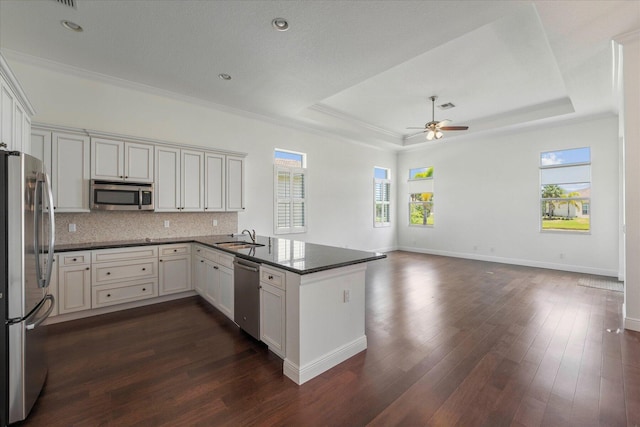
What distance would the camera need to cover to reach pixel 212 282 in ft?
11.9

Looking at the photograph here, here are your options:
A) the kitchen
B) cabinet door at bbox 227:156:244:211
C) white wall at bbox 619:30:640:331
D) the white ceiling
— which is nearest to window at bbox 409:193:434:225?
the kitchen

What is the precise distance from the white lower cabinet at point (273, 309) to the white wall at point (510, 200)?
6686 millimetres

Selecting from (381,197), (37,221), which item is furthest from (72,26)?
(381,197)

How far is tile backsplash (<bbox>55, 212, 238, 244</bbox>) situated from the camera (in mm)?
3750

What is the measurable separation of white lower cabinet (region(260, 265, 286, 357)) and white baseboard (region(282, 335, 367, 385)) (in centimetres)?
15

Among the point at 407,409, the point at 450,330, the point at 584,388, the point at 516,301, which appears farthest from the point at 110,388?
the point at 516,301

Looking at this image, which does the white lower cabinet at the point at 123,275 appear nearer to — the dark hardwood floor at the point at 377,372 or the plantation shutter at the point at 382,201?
the dark hardwood floor at the point at 377,372

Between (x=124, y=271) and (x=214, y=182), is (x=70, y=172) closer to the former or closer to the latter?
(x=124, y=271)

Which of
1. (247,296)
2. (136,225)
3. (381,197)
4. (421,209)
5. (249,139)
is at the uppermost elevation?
(249,139)

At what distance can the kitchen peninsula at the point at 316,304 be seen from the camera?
85.5 inches

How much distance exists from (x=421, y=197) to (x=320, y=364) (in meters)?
7.24

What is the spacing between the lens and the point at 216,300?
3527mm

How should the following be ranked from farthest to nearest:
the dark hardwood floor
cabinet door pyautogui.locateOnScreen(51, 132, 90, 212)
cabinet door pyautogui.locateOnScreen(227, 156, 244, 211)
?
1. cabinet door pyautogui.locateOnScreen(227, 156, 244, 211)
2. cabinet door pyautogui.locateOnScreen(51, 132, 90, 212)
3. the dark hardwood floor

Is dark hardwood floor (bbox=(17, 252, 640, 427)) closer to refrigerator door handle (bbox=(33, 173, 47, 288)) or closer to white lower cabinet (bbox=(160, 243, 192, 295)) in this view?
white lower cabinet (bbox=(160, 243, 192, 295))
